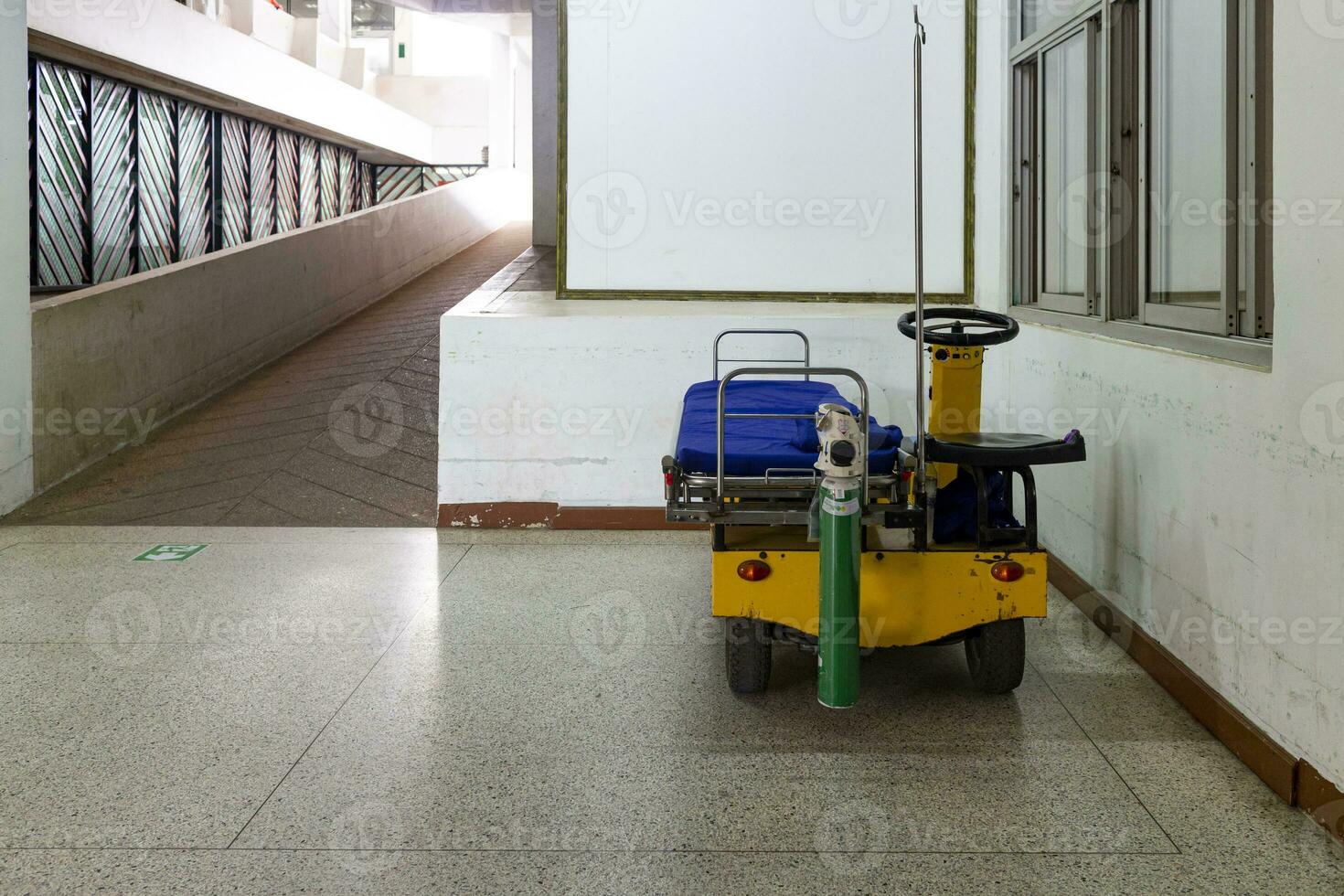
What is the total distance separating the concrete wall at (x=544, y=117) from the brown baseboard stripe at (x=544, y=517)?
7.57m

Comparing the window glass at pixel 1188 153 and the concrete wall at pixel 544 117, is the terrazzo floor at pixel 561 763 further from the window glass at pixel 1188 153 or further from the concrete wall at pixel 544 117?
the concrete wall at pixel 544 117

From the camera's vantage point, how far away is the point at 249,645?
400 cm

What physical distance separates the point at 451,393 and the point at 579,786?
349 cm

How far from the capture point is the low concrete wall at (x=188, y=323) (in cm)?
657

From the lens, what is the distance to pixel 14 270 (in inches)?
237

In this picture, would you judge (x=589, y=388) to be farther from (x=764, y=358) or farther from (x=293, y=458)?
(x=293, y=458)

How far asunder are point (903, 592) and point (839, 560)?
0.41 metres

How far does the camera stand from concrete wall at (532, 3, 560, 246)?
43.4ft

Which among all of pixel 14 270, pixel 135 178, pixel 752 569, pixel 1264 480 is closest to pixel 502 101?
pixel 135 178

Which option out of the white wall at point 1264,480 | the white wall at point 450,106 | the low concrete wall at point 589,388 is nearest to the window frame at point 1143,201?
the white wall at point 1264,480

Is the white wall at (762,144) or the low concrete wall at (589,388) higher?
the white wall at (762,144)

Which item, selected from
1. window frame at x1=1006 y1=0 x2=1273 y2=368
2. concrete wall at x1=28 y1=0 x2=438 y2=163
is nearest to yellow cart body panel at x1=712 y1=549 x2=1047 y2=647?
window frame at x1=1006 y1=0 x2=1273 y2=368

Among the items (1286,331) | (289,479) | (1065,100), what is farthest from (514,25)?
(1286,331)

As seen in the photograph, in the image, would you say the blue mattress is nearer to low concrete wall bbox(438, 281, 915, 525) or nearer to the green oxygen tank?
the green oxygen tank
